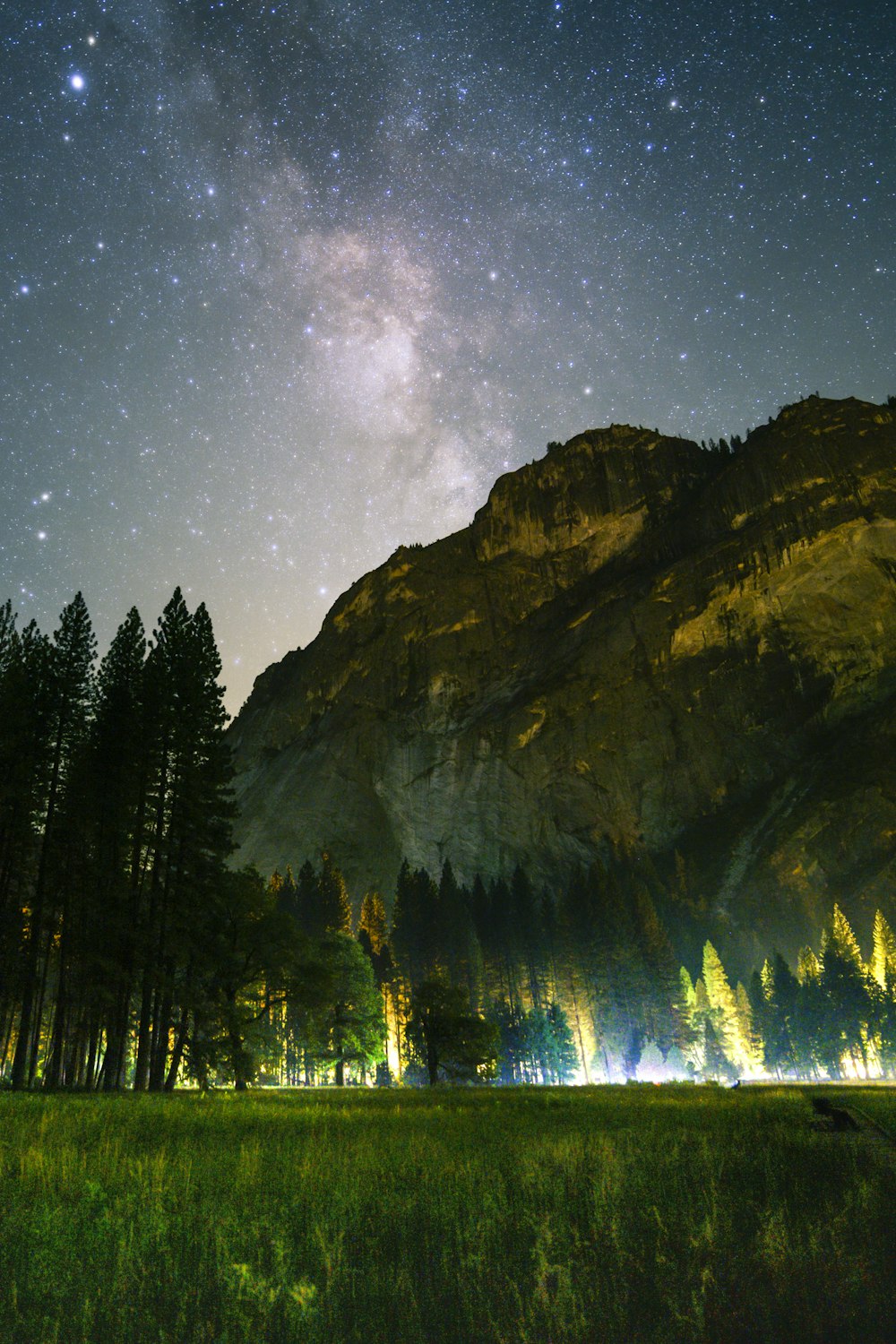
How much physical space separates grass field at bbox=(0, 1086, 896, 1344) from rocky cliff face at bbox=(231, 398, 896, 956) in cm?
12118

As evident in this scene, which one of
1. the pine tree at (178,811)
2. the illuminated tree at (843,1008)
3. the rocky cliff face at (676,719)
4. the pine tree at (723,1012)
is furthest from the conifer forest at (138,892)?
the rocky cliff face at (676,719)

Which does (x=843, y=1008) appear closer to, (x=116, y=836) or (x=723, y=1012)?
(x=723, y=1012)

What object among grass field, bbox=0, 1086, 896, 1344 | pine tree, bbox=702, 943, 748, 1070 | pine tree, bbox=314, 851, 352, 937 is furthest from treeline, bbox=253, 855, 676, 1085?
grass field, bbox=0, 1086, 896, 1344

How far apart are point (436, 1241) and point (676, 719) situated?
6087 inches

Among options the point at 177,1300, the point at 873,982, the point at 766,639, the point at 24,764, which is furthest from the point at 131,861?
the point at 766,639

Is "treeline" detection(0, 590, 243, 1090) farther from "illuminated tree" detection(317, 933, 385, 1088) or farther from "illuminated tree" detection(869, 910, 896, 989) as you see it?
"illuminated tree" detection(869, 910, 896, 989)

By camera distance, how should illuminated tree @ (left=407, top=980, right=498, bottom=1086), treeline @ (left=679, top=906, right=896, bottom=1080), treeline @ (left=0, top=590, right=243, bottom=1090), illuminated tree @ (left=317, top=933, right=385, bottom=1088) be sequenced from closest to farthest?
treeline @ (left=0, top=590, right=243, bottom=1090) < illuminated tree @ (left=407, top=980, right=498, bottom=1086) < illuminated tree @ (left=317, top=933, right=385, bottom=1088) < treeline @ (left=679, top=906, right=896, bottom=1080)

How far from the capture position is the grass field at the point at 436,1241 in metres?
5.18

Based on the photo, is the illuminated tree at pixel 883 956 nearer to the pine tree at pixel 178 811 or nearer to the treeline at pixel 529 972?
the treeline at pixel 529 972

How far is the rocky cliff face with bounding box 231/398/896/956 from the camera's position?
131 m

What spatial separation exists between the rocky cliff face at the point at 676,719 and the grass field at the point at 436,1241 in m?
121

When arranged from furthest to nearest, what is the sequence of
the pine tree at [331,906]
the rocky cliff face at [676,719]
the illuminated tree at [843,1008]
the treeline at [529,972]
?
1. the rocky cliff face at [676,719]
2. the pine tree at [331,906]
3. the treeline at [529,972]
4. the illuminated tree at [843,1008]

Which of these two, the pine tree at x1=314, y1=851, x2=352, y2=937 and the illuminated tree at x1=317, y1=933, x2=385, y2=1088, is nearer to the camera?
the illuminated tree at x1=317, y1=933, x2=385, y2=1088

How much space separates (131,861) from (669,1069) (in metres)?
79.7
